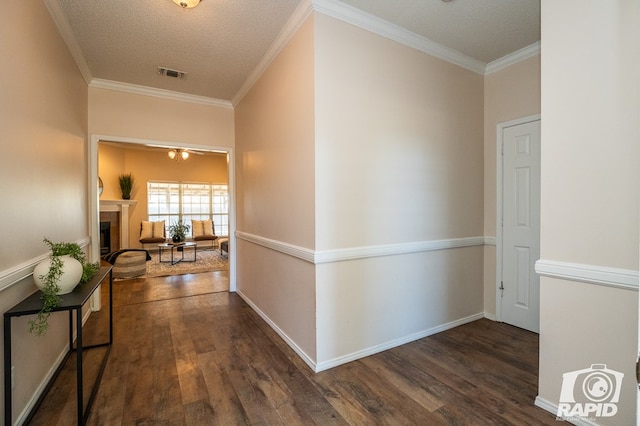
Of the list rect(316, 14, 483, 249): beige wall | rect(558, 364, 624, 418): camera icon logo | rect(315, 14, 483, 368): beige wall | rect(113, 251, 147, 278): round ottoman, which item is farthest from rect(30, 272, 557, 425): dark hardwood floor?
rect(113, 251, 147, 278): round ottoman

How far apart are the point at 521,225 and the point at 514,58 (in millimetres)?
1714

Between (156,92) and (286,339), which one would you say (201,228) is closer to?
(156,92)

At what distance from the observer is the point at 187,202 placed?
879 cm

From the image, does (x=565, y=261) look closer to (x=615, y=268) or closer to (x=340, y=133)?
(x=615, y=268)

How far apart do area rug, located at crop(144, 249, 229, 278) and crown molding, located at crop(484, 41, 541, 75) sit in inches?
212

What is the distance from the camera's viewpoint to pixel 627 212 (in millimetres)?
1459

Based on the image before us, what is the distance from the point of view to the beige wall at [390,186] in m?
2.26

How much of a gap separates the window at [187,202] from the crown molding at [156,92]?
172 inches

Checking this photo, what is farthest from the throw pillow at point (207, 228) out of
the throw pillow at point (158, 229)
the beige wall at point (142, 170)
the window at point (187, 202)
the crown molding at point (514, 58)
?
the crown molding at point (514, 58)

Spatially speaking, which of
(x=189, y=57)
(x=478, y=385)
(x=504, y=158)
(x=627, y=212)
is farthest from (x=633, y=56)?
(x=189, y=57)

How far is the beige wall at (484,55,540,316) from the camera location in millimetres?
2993

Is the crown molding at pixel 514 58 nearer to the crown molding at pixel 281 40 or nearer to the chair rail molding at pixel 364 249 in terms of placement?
the chair rail molding at pixel 364 249

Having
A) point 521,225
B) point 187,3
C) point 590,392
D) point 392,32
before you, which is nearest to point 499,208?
point 521,225

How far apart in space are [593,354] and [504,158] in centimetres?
210
